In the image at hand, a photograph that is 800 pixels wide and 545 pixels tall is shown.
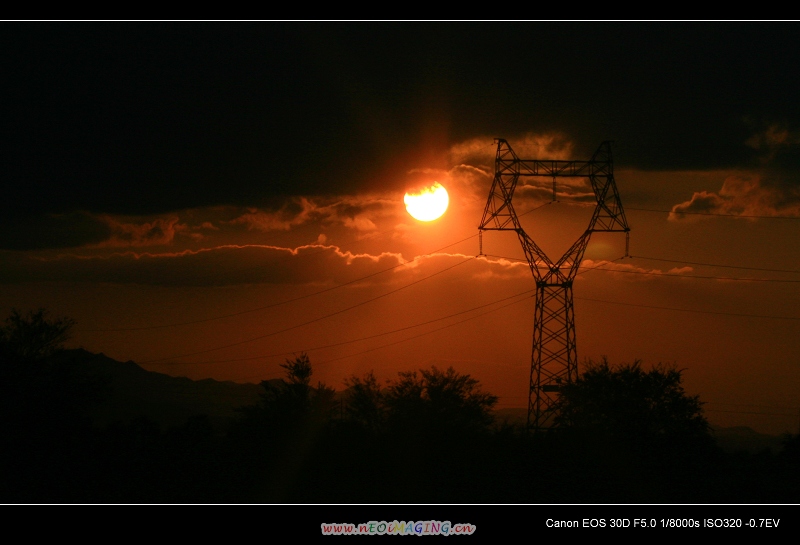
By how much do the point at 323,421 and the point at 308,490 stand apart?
25877 millimetres

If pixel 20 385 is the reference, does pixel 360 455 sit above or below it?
below

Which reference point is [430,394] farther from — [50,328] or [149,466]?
[50,328]

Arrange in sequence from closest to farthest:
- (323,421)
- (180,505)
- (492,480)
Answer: (180,505) → (492,480) → (323,421)

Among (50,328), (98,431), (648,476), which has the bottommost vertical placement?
(648,476)

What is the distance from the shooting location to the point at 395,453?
209 feet

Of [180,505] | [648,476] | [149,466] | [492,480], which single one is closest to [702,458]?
[648,476]

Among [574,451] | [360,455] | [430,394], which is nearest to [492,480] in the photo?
[574,451]

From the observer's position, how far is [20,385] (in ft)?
209

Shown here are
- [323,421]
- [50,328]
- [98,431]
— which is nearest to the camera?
[98,431]

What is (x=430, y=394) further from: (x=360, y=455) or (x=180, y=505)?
(x=180, y=505)

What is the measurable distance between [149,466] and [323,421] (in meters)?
20.0

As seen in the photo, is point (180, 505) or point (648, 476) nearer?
point (180, 505)

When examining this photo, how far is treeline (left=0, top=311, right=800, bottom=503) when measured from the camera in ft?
169

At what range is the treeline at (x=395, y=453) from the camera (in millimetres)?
51469
